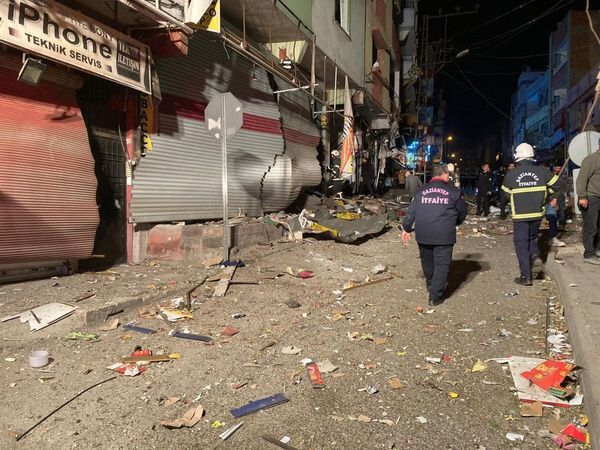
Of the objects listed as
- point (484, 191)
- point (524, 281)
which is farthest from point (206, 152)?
point (484, 191)

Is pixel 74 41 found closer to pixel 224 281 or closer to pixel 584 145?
pixel 224 281

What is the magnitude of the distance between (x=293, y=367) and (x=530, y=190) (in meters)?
4.51

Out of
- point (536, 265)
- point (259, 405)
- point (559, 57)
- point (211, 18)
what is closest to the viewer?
point (259, 405)

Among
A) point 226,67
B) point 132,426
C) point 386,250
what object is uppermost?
point 226,67

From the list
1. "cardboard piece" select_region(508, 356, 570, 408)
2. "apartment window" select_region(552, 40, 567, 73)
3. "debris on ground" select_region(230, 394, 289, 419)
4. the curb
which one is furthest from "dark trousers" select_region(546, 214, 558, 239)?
"apartment window" select_region(552, 40, 567, 73)

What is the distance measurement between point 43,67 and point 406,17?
24392 millimetres

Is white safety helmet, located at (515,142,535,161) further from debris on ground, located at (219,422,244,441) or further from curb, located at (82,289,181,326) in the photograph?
debris on ground, located at (219,422,244,441)

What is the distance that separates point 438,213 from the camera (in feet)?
18.1

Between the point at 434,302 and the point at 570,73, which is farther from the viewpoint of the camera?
the point at 570,73

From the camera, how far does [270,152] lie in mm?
10438

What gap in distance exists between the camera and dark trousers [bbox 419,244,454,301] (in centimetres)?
552

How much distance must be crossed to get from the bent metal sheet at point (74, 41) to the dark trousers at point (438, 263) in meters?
4.91

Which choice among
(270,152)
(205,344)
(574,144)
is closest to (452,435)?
(205,344)

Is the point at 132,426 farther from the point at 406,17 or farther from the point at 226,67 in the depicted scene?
the point at 406,17
